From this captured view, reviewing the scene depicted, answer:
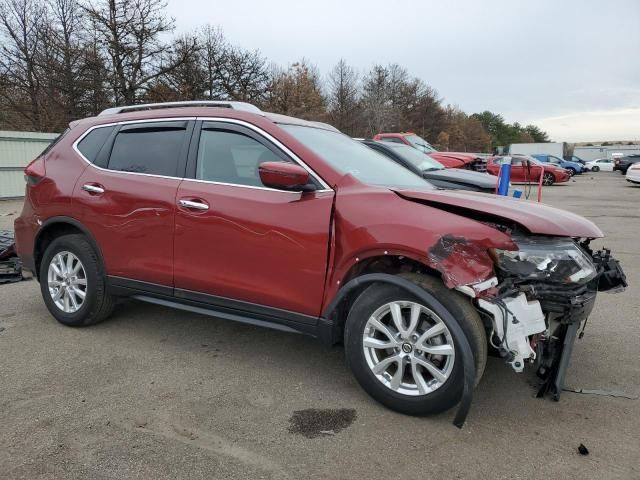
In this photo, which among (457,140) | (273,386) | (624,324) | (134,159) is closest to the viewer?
(273,386)

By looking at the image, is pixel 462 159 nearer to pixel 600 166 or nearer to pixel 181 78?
pixel 181 78

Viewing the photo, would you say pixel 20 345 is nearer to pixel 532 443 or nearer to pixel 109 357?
pixel 109 357

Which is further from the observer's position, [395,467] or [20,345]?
[20,345]

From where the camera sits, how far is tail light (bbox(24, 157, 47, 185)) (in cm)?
453

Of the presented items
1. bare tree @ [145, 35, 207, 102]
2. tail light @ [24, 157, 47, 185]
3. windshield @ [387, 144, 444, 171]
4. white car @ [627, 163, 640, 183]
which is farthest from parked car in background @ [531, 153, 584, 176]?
tail light @ [24, 157, 47, 185]

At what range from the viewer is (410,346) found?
2967mm

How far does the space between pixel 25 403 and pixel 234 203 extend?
1.80m

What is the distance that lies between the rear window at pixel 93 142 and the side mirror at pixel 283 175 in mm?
1924

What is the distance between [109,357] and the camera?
3865mm

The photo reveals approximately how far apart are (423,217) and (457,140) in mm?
83364

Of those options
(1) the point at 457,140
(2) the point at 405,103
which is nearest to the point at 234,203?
(2) the point at 405,103

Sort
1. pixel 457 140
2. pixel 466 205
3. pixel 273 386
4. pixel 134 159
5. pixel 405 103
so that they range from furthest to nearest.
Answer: pixel 457 140
pixel 405 103
pixel 134 159
pixel 273 386
pixel 466 205

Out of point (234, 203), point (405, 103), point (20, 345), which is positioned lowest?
point (20, 345)

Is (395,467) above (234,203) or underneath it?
underneath
